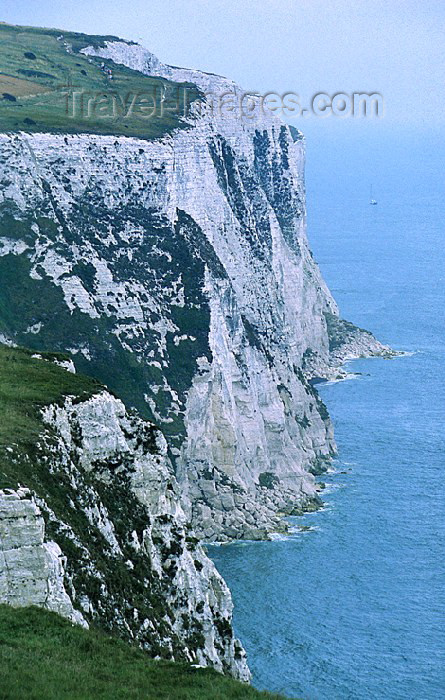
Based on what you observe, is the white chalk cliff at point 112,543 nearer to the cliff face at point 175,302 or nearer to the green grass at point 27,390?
the green grass at point 27,390

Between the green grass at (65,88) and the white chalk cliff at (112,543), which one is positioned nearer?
the white chalk cliff at (112,543)

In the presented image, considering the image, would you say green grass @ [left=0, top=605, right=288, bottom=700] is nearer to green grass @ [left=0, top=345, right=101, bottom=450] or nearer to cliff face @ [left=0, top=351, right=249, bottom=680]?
cliff face @ [left=0, top=351, right=249, bottom=680]

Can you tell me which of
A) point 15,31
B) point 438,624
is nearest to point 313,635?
point 438,624

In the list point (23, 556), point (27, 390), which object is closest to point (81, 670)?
point (23, 556)

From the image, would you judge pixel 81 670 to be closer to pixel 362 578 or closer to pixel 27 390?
pixel 27 390

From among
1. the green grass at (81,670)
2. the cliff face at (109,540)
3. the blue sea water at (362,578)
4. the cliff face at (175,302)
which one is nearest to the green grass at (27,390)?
the cliff face at (109,540)

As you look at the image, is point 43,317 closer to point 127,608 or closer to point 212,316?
point 212,316
